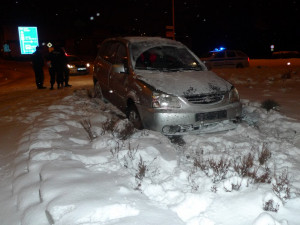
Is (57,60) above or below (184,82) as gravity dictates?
above

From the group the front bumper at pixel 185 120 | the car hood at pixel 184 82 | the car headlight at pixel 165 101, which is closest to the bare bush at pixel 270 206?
the front bumper at pixel 185 120

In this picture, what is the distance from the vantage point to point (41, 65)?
12.4 metres

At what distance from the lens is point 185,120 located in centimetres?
506

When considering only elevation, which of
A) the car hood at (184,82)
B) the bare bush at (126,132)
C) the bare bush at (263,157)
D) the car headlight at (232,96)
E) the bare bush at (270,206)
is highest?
the car hood at (184,82)

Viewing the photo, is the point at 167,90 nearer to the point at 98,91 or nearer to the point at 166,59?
the point at 166,59

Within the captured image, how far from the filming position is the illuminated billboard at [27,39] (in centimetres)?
3147

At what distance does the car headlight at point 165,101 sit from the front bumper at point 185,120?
0.07 metres

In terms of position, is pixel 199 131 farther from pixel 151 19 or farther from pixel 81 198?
pixel 151 19

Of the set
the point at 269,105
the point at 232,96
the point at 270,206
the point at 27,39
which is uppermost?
the point at 27,39

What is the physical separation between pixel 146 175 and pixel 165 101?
1656 mm

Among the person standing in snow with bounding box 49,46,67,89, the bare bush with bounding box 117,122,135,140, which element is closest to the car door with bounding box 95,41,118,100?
the bare bush with bounding box 117,122,135,140

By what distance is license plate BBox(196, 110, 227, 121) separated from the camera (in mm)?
5111

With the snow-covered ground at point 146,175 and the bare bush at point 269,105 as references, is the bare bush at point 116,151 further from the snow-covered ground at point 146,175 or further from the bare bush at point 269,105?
the bare bush at point 269,105

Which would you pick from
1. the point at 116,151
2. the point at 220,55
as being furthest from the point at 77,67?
the point at 116,151
